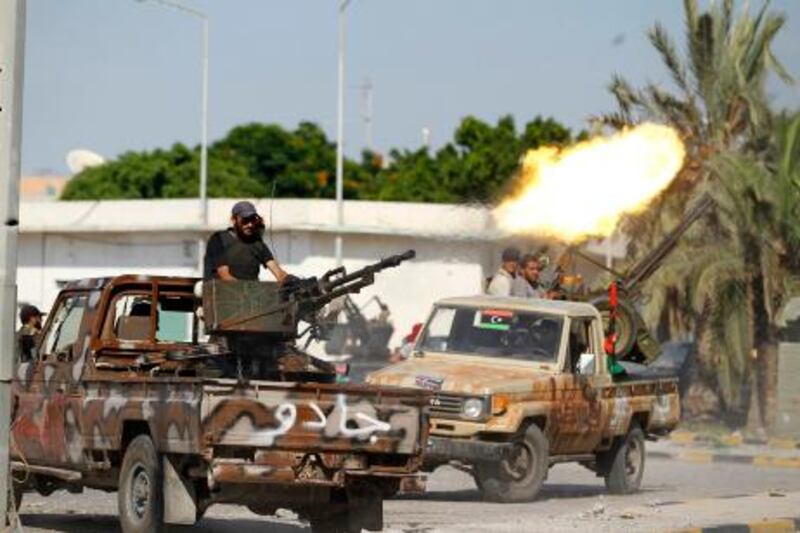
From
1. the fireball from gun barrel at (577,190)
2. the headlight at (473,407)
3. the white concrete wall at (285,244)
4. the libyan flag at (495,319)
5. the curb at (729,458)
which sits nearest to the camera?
the headlight at (473,407)

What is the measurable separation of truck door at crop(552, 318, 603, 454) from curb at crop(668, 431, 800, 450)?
36.3 feet

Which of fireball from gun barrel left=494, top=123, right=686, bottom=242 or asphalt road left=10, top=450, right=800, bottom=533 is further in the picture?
fireball from gun barrel left=494, top=123, right=686, bottom=242

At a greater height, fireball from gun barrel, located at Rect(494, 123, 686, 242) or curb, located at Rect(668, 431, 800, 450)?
fireball from gun barrel, located at Rect(494, 123, 686, 242)

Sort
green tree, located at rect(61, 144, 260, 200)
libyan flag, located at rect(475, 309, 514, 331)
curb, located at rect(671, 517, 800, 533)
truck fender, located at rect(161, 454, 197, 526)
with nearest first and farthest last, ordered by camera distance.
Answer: truck fender, located at rect(161, 454, 197, 526) < curb, located at rect(671, 517, 800, 533) < libyan flag, located at rect(475, 309, 514, 331) < green tree, located at rect(61, 144, 260, 200)

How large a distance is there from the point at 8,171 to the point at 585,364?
844 cm

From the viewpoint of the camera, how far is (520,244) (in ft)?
91.8

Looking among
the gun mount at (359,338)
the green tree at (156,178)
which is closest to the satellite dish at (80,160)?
the green tree at (156,178)

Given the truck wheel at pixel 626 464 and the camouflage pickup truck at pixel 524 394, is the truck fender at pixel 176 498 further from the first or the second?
the truck wheel at pixel 626 464

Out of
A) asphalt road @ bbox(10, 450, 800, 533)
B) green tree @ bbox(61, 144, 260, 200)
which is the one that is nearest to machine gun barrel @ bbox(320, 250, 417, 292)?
asphalt road @ bbox(10, 450, 800, 533)

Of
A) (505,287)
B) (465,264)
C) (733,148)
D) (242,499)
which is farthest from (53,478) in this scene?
(465,264)

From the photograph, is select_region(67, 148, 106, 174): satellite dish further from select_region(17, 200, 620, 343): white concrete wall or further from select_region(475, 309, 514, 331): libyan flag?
select_region(475, 309, 514, 331): libyan flag

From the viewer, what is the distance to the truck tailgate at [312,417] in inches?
526

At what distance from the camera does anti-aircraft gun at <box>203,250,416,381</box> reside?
14570 millimetres

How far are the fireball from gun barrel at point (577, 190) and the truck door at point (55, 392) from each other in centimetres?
978
